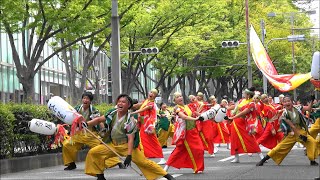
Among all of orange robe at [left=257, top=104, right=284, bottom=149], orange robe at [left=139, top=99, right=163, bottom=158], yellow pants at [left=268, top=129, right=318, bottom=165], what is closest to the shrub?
orange robe at [left=139, top=99, right=163, bottom=158]

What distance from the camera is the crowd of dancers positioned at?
12.2 metres

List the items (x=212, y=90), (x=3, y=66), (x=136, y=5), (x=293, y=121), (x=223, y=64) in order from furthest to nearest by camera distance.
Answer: (x=212, y=90) < (x=223, y=64) < (x=3, y=66) < (x=136, y=5) < (x=293, y=121)

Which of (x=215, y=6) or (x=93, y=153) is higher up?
(x=215, y=6)

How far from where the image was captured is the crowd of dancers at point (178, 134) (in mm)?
12227

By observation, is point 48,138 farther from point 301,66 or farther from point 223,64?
point 301,66

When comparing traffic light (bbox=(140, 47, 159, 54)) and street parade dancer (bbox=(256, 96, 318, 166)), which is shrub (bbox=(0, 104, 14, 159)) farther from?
traffic light (bbox=(140, 47, 159, 54))

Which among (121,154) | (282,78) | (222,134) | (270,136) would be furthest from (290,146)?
(222,134)

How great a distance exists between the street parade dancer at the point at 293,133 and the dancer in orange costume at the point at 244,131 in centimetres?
169

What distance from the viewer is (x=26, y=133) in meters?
18.9

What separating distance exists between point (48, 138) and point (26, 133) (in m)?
1.40

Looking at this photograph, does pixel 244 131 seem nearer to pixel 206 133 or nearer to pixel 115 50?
pixel 206 133

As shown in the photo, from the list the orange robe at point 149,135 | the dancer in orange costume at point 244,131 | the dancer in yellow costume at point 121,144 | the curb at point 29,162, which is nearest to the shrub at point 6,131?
the curb at point 29,162

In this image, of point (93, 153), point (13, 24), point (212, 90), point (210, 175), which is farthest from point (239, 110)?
point (212, 90)

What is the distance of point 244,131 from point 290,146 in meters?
2.00
